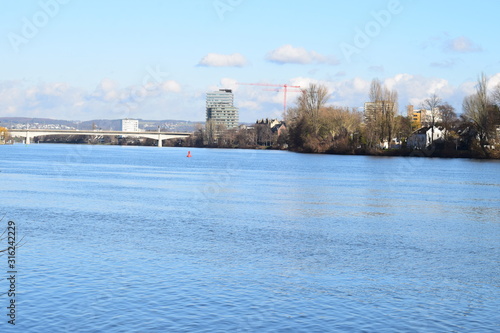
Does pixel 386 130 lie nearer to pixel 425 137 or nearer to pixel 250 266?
pixel 425 137

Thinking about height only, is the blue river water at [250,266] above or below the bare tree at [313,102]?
below

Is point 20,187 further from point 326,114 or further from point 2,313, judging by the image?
point 326,114

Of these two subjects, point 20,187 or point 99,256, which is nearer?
point 99,256

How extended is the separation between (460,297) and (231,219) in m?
15.0

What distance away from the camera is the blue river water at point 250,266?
45.4 ft

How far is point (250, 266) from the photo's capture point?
18.8m

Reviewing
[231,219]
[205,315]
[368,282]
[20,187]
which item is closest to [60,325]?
[205,315]

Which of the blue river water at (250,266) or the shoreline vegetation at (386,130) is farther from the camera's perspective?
the shoreline vegetation at (386,130)

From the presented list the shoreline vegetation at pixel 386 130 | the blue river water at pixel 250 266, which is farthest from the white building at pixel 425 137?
the blue river water at pixel 250 266

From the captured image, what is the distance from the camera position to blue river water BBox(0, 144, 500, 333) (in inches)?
545

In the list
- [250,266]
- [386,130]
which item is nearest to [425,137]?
[386,130]

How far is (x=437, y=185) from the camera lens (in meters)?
54.0

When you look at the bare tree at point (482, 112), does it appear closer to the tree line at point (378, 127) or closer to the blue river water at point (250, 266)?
the tree line at point (378, 127)

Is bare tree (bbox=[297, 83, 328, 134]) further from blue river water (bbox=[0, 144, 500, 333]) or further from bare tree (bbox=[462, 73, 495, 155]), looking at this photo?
blue river water (bbox=[0, 144, 500, 333])
